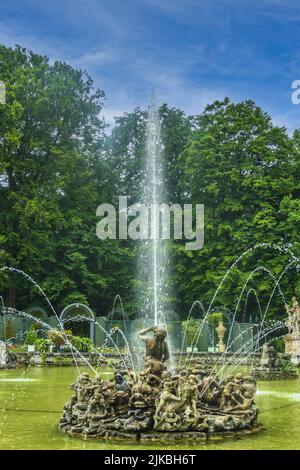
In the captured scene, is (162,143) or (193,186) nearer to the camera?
(193,186)

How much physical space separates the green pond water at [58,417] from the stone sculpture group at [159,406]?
13.0 inches

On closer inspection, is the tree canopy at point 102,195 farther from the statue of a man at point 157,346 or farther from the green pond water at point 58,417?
the statue of a man at point 157,346

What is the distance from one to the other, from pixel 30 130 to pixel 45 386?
83.8 ft

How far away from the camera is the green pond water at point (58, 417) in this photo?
10.2 meters

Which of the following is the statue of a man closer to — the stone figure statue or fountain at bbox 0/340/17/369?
fountain at bbox 0/340/17/369

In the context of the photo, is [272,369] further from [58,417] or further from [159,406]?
[159,406]

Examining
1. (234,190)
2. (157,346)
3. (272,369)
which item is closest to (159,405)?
(157,346)

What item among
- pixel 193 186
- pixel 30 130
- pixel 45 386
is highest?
pixel 30 130

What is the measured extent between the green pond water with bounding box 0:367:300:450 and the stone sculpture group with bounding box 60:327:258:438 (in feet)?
1.08

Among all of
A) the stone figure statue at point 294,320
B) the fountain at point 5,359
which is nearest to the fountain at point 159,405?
the fountain at point 5,359

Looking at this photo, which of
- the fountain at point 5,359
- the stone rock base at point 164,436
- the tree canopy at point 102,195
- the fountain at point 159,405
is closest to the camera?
the stone rock base at point 164,436

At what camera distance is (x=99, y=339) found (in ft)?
137
